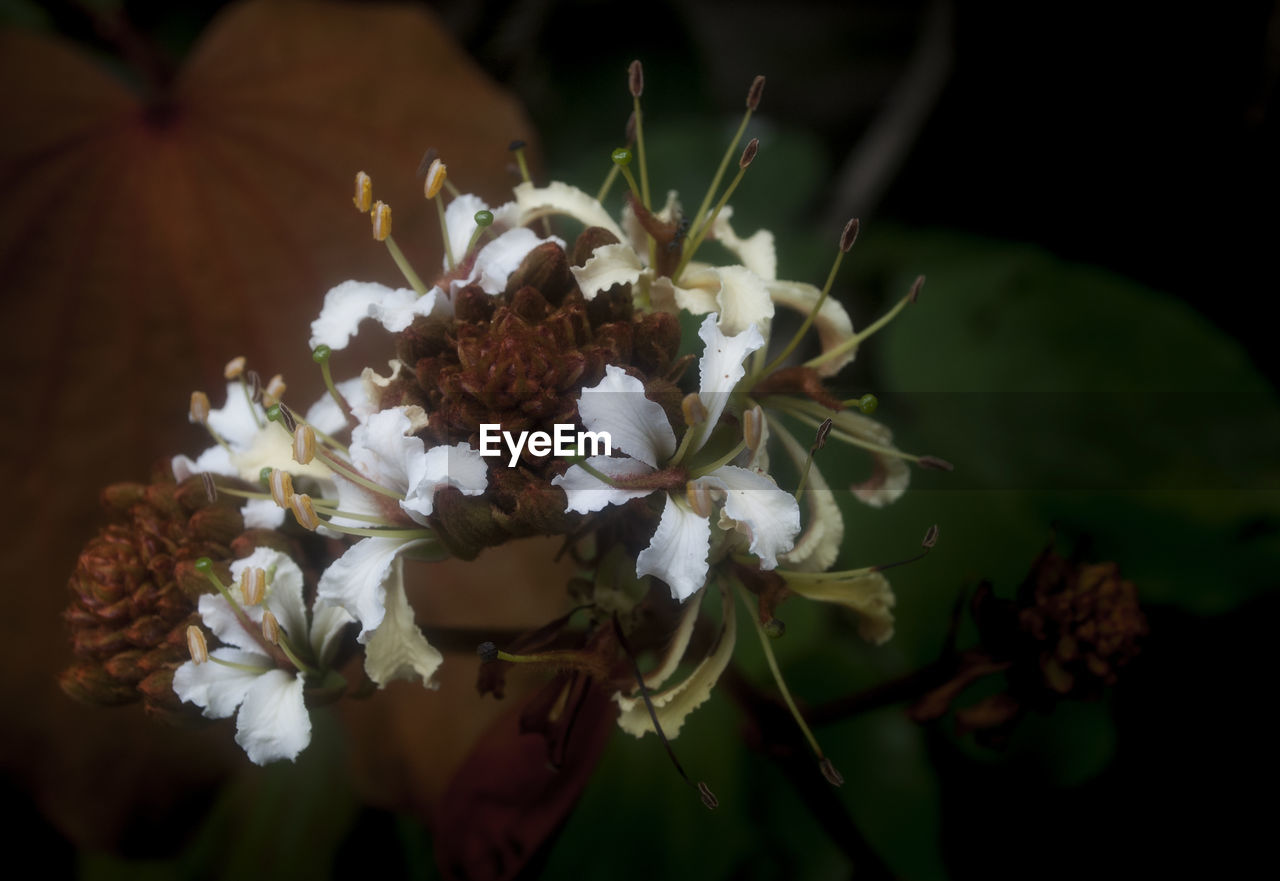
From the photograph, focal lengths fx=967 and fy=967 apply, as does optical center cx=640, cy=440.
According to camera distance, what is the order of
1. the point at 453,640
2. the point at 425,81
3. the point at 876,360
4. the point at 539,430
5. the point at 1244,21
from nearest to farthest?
the point at 539,430
the point at 453,640
the point at 425,81
the point at 1244,21
the point at 876,360

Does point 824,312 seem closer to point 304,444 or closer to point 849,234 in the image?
point 849,234

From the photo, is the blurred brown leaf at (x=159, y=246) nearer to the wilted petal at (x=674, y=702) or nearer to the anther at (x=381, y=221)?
the anther at (x=381, y=221)

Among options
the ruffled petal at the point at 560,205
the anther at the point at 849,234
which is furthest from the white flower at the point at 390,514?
the anther at the point at 849,234

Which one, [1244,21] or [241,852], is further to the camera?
[1244,21]

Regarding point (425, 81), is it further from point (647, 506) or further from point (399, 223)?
point (647, 506)

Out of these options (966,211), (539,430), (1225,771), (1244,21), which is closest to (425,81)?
(539,430)

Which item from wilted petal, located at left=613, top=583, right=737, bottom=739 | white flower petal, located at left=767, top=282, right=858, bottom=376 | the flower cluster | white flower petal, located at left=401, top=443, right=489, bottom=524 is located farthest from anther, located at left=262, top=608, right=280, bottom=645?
white flower petal, located at left=767, top=282, right=858, bottom=376

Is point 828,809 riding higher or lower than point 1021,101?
lower

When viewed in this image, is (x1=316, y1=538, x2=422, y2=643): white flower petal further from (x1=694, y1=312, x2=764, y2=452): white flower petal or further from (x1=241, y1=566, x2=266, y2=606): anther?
(x1=694, y1=312, x2=764, y2=452): white flower petal
